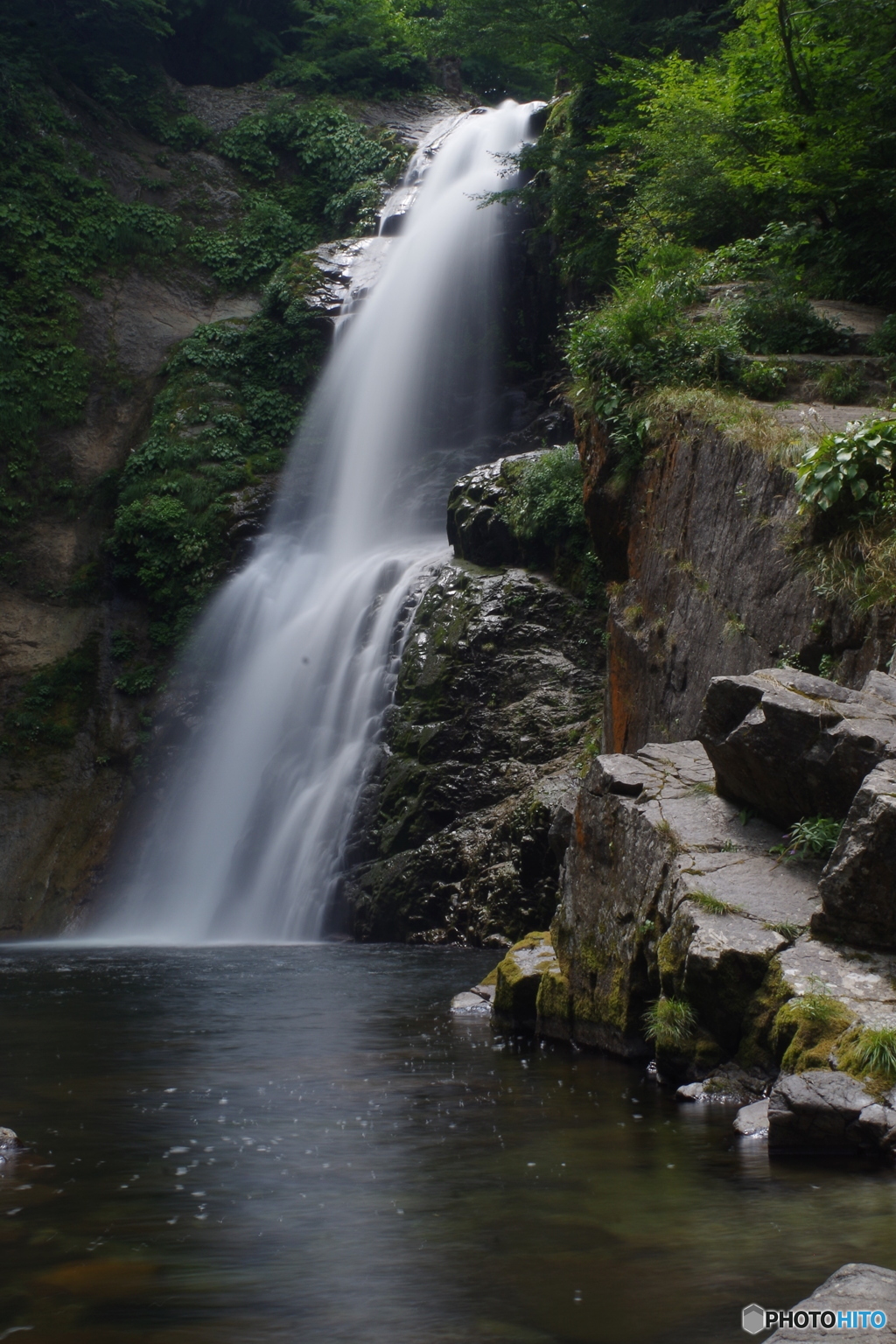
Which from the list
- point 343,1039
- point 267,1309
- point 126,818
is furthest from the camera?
point 126,818

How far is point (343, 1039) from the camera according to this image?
26.2ft

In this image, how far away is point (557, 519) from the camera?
16422 mm

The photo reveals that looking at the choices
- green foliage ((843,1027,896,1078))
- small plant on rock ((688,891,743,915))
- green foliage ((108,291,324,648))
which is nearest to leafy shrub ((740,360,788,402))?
small plant on rock ((688,891,743,915))

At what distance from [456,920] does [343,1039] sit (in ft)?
22.0

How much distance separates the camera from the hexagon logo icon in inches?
123

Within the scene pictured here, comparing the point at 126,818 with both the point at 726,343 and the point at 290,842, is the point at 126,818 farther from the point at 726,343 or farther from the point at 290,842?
the point at 726,343

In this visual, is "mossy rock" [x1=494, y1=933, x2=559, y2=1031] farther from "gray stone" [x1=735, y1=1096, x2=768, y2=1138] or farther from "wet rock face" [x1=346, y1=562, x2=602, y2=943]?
"wet rock face" [x1=346, y1=562, x2=602, y2=943]

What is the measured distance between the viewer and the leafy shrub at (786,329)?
12.4 m

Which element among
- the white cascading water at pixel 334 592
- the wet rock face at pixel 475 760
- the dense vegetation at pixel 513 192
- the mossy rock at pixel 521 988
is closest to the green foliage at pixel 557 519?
the dense vegetation at pixel 513 192

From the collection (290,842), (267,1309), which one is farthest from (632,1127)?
(290,842)

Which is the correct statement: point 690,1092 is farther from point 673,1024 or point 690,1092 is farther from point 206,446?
point 206,446

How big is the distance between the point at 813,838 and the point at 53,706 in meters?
18.8

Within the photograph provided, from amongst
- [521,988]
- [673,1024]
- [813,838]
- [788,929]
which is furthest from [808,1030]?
[521,988]

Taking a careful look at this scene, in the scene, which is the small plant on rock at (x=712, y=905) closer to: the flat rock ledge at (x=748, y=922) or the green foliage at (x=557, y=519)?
the flat rock ledge at (x=748, y=922)
